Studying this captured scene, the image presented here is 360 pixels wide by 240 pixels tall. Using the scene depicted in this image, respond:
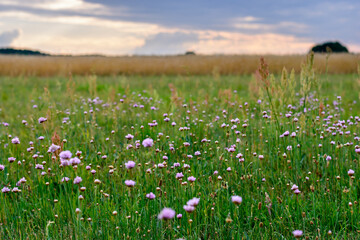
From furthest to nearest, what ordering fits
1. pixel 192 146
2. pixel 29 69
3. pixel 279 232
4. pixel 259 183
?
pixel 29 69 → pixel 192 146 → pixel 259 183 → pixel 279 232

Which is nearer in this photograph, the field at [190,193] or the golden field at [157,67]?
the field at [190,193]

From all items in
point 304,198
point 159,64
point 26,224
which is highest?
point 159,64

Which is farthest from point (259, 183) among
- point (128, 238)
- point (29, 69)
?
point (29, 69)

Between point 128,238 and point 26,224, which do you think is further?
point 26,224

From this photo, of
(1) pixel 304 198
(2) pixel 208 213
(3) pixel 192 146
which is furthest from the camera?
(3) pixel 192 146

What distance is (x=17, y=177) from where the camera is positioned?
3.44 metres

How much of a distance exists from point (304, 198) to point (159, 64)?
18436mm

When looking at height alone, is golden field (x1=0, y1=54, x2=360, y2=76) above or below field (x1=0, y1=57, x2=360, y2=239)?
above

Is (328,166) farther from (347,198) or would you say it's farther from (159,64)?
(159,64)

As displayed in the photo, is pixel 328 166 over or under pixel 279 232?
over

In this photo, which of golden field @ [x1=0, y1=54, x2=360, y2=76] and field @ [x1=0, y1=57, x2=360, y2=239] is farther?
golden field @ [x1=0, y1=54, x2=360, y2=76]

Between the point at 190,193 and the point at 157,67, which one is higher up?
the point at 157,67

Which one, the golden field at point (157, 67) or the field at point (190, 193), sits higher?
the golden field at point (157, 67)

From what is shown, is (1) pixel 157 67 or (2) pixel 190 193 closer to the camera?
(2) pixel 190 193
